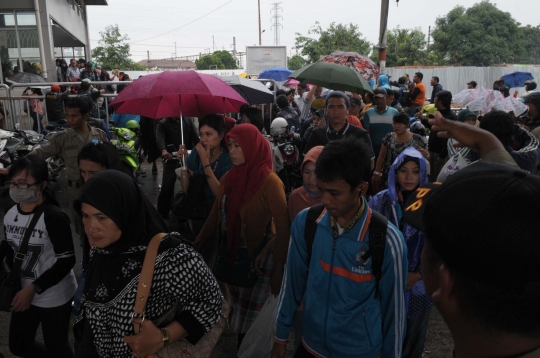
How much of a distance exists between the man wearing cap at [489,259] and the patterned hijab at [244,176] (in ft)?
7.94

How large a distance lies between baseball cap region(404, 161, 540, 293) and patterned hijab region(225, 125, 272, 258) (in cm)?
246

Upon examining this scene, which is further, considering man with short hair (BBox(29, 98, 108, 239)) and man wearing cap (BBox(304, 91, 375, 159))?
man wearing cap (BBox(304, 91, 375, 159))

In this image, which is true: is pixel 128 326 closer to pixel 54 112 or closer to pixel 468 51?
pixel 54 112

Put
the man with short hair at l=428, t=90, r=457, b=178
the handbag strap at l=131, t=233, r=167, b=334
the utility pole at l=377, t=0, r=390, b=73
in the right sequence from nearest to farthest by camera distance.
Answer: the handbag strap at l=131, t=233, r=167, b=334 < the man with short hair at l=428, t=90, r=457, b=178 < the utility pole at l=377, t=0, r=390, b=73

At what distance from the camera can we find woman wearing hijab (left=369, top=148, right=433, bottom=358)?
2945mm

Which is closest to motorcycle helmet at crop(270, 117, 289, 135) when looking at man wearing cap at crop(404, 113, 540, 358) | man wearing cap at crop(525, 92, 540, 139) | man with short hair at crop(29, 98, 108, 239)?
man with short hair at crop(29, 98, 108, 239)

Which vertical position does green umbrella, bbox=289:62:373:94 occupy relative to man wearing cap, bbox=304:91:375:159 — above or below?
above

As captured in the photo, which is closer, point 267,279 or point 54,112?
point 267,279

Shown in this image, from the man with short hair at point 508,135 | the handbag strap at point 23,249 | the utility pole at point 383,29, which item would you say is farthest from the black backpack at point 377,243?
the utility pole at point 383,29

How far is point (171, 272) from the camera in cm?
207

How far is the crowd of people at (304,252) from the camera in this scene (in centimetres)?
96

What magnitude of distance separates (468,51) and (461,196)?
56.1 m

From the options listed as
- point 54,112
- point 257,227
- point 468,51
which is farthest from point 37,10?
point 468,51

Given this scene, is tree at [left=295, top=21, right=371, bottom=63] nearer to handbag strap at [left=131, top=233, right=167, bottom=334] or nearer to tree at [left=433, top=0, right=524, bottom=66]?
tree at [left=433, top=0, right=524, bottom=66]
